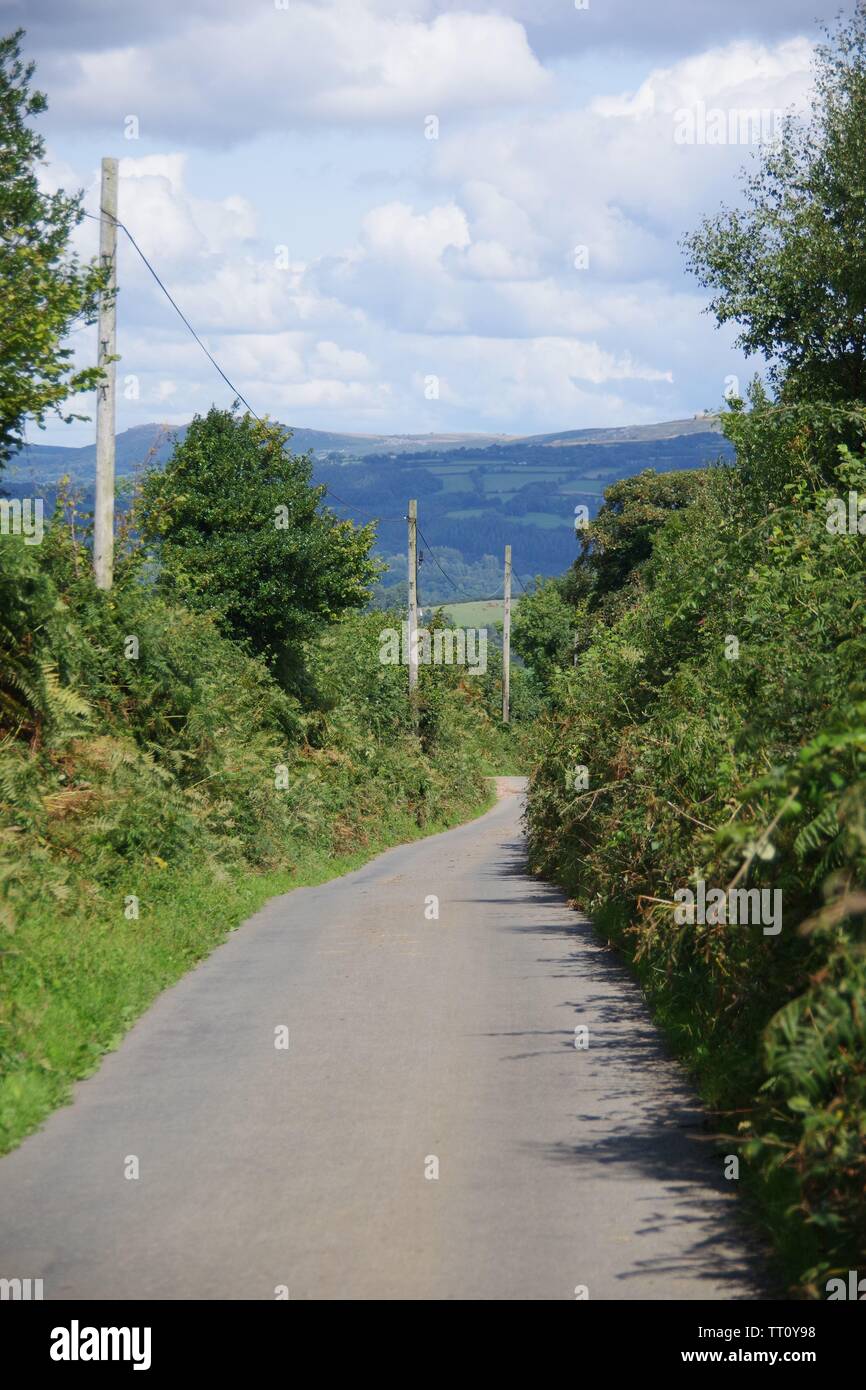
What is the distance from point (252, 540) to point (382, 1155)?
24.4 m

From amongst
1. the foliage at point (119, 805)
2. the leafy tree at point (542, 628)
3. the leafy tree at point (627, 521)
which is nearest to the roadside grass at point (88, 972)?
the foliage at point (119, 805)

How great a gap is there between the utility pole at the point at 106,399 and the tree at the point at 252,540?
942 centimetres

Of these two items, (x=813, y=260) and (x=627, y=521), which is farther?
(x=627, y=521)

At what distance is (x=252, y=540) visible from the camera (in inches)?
1230

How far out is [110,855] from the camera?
16.3m

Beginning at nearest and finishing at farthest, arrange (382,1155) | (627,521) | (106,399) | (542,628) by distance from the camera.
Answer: (382,1155)
(106,399)
(627,521)
(542,628)

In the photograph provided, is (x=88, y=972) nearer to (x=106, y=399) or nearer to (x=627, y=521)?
(x=106, y=399)

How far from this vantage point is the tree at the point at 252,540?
101 feet

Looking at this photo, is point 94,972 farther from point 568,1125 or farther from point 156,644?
point 156,644

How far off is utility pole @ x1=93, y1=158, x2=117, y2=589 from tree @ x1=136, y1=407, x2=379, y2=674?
942cm

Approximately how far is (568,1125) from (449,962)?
20.0ft

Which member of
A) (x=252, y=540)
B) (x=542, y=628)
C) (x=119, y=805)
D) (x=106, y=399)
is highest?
(x=106, y=399)

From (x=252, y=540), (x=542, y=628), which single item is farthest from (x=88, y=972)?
(x=542, y=628)

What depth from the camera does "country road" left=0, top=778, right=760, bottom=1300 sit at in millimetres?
6137
